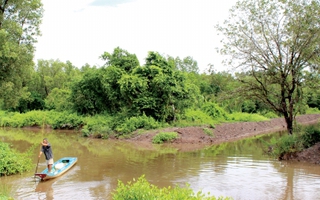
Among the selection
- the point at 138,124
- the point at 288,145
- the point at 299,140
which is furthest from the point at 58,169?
the point at 138,124

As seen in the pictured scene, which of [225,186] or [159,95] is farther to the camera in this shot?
[159,95]

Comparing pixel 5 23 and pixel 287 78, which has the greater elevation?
pixel 5 23

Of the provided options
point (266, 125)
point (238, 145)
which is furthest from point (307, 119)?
point (238, 145)

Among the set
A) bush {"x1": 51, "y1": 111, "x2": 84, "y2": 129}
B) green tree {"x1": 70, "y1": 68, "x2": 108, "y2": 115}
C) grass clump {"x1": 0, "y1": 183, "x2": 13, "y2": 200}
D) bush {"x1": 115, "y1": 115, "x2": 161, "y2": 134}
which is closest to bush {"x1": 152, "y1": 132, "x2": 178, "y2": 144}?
bush {"x1": 115, "y1": 115, "x2": 161, "y2": 134}

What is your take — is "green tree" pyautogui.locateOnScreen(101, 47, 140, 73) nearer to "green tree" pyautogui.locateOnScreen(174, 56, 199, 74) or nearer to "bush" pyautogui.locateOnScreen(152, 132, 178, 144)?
"bush" pyautogui.locateOnScreen(152, 132, 178, 144)

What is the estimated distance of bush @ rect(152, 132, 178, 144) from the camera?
26.2 meters

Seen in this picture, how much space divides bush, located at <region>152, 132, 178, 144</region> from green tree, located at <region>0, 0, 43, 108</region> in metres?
11.0

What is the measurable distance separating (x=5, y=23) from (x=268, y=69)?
15.6m

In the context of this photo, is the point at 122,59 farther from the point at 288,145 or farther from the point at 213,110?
the point at 288,145

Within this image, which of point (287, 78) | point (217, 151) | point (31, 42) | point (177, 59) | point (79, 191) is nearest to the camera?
point (79, 191)

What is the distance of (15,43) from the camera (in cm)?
1941

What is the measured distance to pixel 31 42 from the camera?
21.3m

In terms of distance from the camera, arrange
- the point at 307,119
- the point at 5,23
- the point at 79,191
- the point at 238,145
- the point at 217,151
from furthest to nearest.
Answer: the point at 307,119 → the point at 238,145 → the point at 217,151 → the point at 5,23 → the point at 79,191

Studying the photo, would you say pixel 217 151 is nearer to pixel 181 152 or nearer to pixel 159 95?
pixel 181 152
